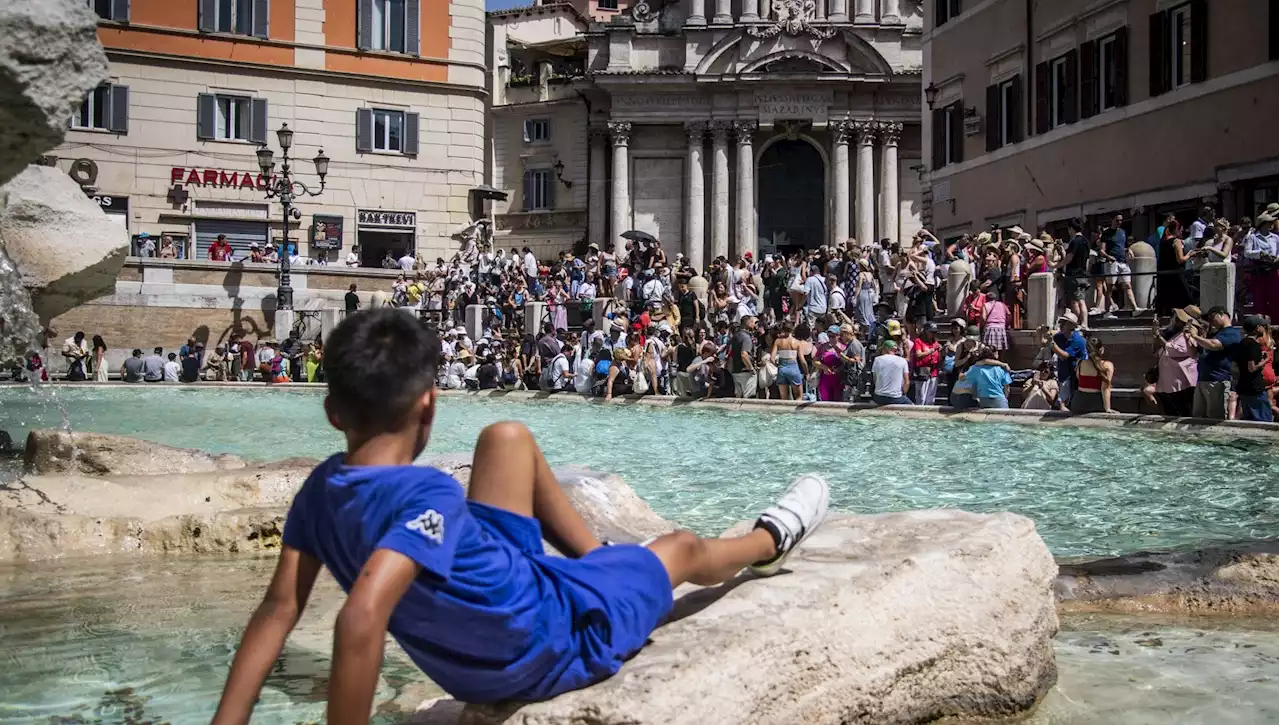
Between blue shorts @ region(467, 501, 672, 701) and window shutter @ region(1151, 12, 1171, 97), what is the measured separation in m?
20.3

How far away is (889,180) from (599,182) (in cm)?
1043

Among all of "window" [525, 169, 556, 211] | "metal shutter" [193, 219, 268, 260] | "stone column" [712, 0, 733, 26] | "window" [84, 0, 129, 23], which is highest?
"stone column" [712, 0, 733, 26]

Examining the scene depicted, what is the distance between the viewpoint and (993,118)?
27.1m

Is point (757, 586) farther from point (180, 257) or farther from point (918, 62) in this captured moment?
point (918, 62)

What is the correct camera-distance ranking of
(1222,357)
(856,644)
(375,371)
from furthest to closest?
(1222,357), (856,644), (375,371)

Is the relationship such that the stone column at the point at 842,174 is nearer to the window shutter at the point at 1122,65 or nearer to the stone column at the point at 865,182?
the stone column at the point at 865,182

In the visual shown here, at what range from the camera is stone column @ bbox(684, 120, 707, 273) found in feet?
147

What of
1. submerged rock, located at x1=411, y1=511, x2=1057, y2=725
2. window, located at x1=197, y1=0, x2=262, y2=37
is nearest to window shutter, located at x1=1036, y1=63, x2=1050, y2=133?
submerged rock, located at x1=411, y1=511, x2=1057, y2=725

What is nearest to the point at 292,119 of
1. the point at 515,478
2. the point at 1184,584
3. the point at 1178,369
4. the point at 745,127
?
the point at 745,127

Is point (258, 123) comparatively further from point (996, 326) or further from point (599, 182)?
point (996, 326)

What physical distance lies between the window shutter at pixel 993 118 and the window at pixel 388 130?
60.4 feet

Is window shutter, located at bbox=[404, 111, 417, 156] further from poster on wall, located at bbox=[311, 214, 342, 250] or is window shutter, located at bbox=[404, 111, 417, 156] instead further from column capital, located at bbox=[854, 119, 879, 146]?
column capital, located at bbox=[854, 119, 879, 146]

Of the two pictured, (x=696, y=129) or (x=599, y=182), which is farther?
(x=599, y=182)

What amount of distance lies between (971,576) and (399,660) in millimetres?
2062
